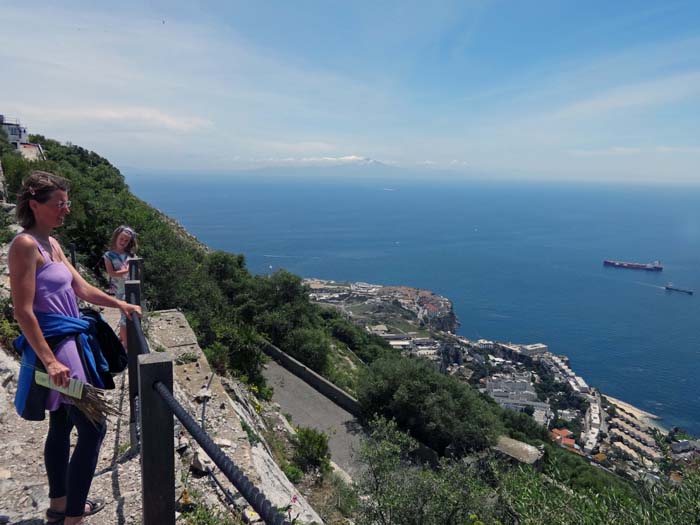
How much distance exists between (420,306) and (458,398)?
4283 centimetres

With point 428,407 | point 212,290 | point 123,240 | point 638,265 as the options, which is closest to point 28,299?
point 123,240

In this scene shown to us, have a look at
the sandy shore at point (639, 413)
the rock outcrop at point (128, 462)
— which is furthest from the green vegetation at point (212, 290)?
the sandy shore at point (639, 413)

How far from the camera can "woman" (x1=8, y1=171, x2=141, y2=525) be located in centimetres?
217

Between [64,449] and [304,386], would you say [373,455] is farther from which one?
[304,386]

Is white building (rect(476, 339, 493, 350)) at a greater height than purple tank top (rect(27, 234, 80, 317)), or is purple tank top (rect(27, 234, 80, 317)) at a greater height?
purple tank top (rect(27, 234, 80, 317))

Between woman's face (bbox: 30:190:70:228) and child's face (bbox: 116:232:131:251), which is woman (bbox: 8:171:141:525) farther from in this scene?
child's face (bbox: 116:232:131:251)

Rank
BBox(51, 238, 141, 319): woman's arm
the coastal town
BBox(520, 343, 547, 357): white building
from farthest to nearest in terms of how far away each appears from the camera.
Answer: BBox(520, 343, 547, 357): white building
the coastal town
BBox(51, 238, 141, 319): woman's arm

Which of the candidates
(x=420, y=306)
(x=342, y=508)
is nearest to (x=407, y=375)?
(x=342, y=508)

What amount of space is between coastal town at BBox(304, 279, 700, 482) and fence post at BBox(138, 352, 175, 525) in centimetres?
2047

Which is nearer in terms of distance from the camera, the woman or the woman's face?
the woman

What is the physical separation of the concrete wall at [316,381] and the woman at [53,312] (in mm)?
12213

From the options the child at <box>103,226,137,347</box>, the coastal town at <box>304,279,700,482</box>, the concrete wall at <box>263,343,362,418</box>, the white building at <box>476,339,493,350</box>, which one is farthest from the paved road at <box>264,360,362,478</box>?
the white building at <box>476,339,493,350</box>

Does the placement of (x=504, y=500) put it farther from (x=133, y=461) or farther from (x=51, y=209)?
(x=51, y=209)

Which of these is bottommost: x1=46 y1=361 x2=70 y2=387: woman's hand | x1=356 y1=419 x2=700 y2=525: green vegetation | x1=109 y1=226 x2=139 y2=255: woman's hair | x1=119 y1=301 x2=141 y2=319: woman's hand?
x1=356 y1=419 x2=700 y2=525: green vegetation
